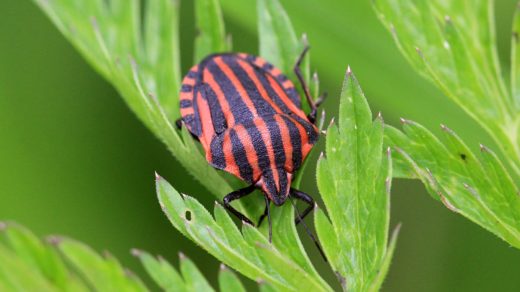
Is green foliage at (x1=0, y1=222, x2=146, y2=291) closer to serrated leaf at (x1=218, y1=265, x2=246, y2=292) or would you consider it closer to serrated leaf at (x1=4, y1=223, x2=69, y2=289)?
serrated leaf at (x1=4, y1=223, x2=69, y2=289)

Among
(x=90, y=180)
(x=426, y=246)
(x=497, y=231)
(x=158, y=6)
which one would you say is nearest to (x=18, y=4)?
(x=90, y=180)

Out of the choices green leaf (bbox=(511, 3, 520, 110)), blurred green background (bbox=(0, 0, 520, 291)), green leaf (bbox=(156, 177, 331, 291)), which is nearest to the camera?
green leaf (bbox=(156, 177, 331, 291))

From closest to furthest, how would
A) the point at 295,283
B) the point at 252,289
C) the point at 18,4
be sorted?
the point at 295,283 < the point at 252,289 < the point at 18,4

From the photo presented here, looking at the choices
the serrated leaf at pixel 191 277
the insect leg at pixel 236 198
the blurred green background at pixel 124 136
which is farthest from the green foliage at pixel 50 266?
the blurred green background at pixel 124 136

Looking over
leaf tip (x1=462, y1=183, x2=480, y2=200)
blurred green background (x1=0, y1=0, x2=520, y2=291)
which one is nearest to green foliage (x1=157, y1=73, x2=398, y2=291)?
leaf tip (x1=462, y1=183, x2=480, y2=200)

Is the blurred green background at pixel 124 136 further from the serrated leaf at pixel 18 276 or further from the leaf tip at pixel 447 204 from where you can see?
the serrated leaf at pixel 18 276

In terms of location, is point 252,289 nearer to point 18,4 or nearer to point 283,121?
point 283,121
